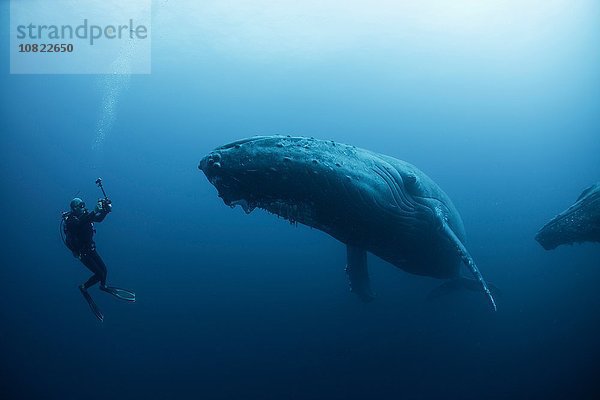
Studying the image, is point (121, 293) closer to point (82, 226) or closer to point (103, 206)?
point (82, 226)

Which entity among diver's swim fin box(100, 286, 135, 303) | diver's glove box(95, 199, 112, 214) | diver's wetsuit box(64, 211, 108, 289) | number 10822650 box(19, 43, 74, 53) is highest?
number 10822650 box(19, 43, 74, 53)

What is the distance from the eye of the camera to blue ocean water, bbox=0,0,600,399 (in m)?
17.7

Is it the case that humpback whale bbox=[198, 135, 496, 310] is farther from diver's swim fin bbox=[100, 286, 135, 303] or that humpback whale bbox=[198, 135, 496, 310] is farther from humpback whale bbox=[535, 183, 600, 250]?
diver's swim fin bbox=[100, 286, 135, 303]

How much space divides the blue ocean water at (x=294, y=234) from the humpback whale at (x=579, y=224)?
7.05 m

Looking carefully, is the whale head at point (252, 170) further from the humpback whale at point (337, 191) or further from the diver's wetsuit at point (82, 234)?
the diver's wetsuit at point (82, 234)

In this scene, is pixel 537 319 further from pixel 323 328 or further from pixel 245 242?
pixel 245 242

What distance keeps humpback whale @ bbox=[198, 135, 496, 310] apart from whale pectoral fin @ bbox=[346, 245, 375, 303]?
0.84 metres

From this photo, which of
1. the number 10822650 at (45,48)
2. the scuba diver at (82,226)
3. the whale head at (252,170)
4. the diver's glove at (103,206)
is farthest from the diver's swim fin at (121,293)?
the number 10822650 at (45,48)

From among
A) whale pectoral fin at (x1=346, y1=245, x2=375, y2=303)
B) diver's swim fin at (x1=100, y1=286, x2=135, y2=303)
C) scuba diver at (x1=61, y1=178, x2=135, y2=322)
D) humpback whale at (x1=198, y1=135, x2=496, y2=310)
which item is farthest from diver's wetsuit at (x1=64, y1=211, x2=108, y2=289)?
whale pectoral fin at (x1=346, y1=245, x2=375, y2=303)

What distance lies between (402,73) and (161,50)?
23.4 metres

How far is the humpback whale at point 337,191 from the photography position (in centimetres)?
449

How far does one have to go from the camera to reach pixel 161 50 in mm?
31531

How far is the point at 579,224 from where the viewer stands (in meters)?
8.05

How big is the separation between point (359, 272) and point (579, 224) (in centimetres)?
506
